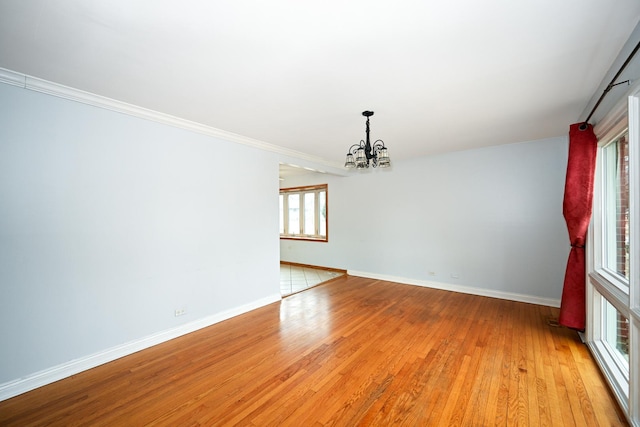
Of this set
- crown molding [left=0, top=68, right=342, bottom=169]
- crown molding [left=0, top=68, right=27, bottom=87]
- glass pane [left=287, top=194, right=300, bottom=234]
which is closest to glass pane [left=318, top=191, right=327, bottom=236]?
glass pane [left=287, top=194, right=300, bottom=234]

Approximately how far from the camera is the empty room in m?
1.70

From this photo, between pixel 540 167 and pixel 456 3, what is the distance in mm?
3806

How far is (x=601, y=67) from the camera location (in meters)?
2.09

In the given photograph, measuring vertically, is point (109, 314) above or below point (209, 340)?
above

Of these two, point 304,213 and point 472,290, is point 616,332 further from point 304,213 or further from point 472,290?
point 304,213

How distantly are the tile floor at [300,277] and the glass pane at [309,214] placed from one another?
3.38 feet

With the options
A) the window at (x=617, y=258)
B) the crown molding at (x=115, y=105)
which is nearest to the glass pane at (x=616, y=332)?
the window at (x=617, y=258)

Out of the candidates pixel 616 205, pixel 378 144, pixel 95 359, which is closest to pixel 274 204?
pixel 378 144

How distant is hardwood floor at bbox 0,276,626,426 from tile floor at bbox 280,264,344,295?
1672mm

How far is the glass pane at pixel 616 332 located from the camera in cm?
232

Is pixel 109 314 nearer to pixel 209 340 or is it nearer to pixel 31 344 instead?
pixel 31 344

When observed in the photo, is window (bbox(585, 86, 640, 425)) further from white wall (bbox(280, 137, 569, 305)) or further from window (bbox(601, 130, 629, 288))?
white wall (bbox(280, 137, 569, 305))

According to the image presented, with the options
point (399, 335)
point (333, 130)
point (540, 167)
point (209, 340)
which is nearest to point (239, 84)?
point (333, 130)

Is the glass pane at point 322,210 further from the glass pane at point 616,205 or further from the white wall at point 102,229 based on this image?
the glass pane at point 616,205
